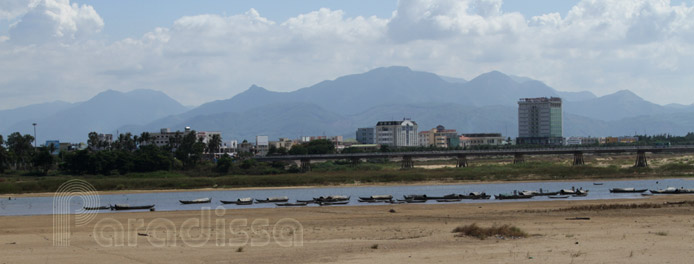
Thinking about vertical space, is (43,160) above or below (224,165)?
above

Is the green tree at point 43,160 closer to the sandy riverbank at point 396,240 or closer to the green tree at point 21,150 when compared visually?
the green tree at point 21,150

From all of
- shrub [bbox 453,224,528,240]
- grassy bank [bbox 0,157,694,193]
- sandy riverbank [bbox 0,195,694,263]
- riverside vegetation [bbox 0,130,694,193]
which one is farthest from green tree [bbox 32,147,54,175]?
shrub [bbox 453,224,528,240]

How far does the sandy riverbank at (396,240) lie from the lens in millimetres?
27000

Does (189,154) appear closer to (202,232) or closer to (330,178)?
(330,178)

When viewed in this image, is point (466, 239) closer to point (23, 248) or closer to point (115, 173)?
point (23, 248)

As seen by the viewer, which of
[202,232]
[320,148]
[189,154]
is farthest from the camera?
[320,148]

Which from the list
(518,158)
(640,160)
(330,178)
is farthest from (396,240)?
(518,158)

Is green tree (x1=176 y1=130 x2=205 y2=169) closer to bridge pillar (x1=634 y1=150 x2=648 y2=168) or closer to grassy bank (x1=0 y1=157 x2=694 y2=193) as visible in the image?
grassy bank (x1=0 y1=157 x2=694 y2=193)

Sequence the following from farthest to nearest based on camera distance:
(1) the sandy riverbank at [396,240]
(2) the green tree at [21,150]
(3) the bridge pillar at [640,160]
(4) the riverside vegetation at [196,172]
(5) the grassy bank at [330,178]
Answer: (2) the green tree at [21,150] < (3) the bridge pillar at [640,160] < (4) the riverside vegetation at [196,172] < (5) the grassy bank at [330,178] < (1) the sandy riverbank at [396,240]

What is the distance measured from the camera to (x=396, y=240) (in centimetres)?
3269

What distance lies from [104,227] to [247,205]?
17.9 meters

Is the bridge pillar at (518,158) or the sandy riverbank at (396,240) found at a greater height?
the bridge pillar at (518,158)

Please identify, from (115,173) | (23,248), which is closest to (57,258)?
(23,248)

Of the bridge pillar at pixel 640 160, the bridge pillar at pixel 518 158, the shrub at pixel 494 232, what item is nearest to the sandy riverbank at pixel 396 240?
the shrub at pixel 494 232
